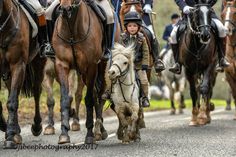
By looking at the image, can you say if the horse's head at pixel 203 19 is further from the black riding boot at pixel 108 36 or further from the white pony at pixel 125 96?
the white pony at pixel 125 96

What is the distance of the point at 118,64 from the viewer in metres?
12.9

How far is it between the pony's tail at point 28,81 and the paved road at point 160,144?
873mm

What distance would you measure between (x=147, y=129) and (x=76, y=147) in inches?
190

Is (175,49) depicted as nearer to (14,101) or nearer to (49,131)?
(49,131)

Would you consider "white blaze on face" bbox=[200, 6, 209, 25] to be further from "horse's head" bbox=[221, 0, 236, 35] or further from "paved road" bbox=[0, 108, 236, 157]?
"horse's head" bbox=[221, 0, 236, 35]

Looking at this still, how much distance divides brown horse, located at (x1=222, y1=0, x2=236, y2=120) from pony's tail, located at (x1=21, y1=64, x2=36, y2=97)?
20.9 ft

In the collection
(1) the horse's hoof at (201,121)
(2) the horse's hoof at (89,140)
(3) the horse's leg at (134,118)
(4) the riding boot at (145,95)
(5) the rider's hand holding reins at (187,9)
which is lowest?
(1) the horse's hoof at (201,121)

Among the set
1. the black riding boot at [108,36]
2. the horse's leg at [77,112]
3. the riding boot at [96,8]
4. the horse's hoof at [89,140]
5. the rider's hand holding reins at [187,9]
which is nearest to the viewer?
the horse's hoof at [89,140]

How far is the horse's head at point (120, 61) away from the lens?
1268 cm

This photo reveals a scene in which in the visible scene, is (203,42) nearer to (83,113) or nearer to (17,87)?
(17,87)

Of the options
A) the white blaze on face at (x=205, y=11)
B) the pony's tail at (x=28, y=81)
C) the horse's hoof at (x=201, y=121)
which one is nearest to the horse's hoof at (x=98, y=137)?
the pony's tail at (x=28, y=81)

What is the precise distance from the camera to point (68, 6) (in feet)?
41.2

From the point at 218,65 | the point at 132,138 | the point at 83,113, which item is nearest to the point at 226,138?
the point at 132,138

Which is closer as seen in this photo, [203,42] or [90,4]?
[90,4]
